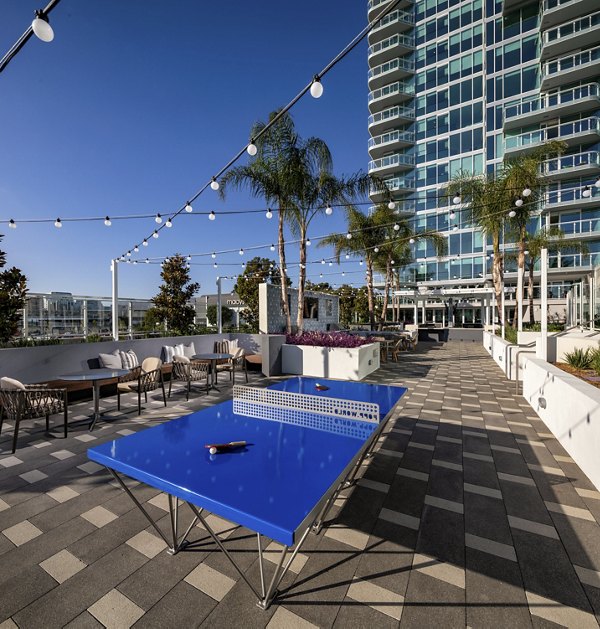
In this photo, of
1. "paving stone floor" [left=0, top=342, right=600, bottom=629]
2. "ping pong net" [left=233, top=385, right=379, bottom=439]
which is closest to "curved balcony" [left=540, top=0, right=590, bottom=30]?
"paving stone floor" [left=0, top=342, right=600, bottom=629]

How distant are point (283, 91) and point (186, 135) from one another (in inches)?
147

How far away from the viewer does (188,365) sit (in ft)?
21.7

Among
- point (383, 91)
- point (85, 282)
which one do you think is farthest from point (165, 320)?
point (383, 91)

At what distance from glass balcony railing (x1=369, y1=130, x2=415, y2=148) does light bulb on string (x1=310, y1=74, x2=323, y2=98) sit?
3370 centimetres

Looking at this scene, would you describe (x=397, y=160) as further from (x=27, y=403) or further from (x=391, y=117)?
(x=27, y=403)

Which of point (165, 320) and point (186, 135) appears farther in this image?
point (165, 320)

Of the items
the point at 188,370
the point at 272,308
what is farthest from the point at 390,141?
the point at 188,370

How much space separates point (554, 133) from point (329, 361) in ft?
92.7

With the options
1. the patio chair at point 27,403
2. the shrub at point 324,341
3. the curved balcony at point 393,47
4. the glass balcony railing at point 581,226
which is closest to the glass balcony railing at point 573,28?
the curved balcony at point 393,47

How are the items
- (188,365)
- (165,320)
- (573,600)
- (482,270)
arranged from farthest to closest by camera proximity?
(482,270)
(165,320)
(188,365)
(573,600)

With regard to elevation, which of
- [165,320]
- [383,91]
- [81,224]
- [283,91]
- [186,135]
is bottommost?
[165,320]

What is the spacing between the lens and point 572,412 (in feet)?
12.6

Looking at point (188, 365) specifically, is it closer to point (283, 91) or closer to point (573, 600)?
point (573, 600)

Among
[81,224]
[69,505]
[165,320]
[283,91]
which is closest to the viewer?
[69,505]
